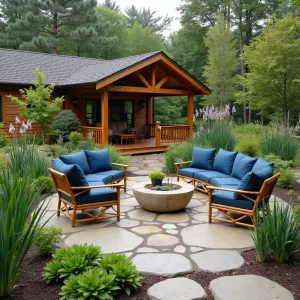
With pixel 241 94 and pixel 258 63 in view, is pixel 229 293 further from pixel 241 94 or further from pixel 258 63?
pixel 241 94

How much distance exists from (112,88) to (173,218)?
7553 mm

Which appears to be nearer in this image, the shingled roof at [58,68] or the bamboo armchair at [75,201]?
the bamboo armchair at [75,201]

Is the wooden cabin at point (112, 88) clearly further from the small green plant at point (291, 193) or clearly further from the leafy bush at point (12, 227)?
the leafy bush at point (12, 227)

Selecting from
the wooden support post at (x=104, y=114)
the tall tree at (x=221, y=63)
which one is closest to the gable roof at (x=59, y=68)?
the wooden support post at (x=104, y=114)

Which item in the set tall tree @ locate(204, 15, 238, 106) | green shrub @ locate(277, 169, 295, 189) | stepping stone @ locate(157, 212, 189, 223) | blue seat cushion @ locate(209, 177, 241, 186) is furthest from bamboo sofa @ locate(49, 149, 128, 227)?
tall tree @ locate(204, 15, 238, 106)

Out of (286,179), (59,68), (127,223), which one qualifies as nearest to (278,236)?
(127,223)

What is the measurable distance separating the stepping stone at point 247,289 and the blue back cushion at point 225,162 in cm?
339

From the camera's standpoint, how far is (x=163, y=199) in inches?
209

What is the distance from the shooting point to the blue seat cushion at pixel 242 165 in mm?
5734

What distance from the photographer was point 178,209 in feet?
18.2

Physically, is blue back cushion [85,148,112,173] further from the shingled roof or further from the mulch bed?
the shingled roof

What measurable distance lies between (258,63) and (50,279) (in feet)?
51.1

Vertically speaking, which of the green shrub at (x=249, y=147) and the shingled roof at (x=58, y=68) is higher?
the shingled roof at (x=58, y=68)

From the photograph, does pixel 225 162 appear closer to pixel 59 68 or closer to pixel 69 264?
pixel 69 264
